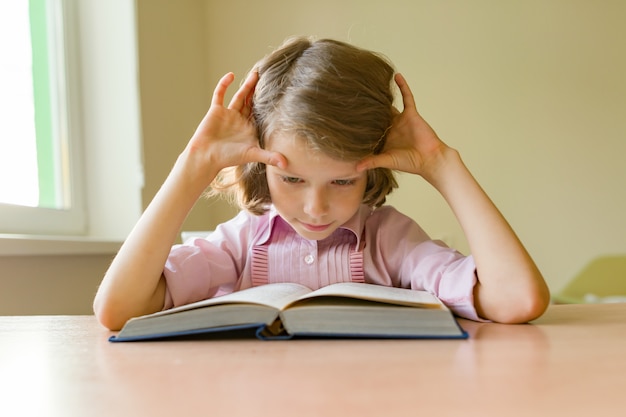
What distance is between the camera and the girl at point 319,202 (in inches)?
36.0

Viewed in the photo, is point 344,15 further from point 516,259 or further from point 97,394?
point 97,394

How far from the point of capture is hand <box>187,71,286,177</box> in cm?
97

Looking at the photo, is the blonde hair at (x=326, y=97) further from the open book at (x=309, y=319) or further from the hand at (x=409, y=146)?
the open book at (x=309, y=319)

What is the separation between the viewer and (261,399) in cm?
45

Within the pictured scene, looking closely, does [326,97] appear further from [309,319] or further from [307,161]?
[309,319]

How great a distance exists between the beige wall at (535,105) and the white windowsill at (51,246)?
88cm

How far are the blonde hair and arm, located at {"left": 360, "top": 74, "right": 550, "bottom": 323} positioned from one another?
4 centimetres

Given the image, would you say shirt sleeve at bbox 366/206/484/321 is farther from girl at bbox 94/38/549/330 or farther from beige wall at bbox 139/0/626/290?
beige wall at bbox 139/0/626/290

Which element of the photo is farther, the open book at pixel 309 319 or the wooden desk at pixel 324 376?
the open book at pixel 309 319

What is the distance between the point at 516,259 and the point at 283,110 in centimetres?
37

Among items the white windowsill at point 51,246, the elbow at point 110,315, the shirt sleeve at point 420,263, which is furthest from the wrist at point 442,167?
the white windowsill at point 51,246

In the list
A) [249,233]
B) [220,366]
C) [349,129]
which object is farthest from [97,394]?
[249,233]

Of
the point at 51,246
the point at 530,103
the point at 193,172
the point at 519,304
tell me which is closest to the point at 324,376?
the point at 519,304

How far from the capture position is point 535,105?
2.78m
